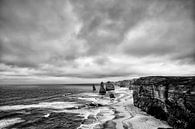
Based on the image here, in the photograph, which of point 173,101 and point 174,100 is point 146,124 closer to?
point 173,101

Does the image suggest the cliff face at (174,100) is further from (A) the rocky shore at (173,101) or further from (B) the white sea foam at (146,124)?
(B) the white sea foam at (146,124)

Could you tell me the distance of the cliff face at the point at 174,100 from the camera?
50.9ft

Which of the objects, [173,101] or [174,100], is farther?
[173,101]

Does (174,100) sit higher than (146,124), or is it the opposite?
(174,100)

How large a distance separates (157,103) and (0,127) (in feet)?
104

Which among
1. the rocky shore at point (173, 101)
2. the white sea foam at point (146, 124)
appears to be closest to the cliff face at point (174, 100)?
the rocky shore at point (173, 101)

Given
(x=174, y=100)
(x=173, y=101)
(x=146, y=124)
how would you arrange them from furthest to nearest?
1. (x=146, y=124)
2. (x=173, y=101)
3. (x=174, y=100)

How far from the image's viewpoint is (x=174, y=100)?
17.9 meters

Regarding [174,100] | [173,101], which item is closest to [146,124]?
[173,101]

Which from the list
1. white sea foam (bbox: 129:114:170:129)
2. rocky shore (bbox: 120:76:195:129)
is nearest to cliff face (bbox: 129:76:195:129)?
rocky shore (bbox: 120:76:195:129)

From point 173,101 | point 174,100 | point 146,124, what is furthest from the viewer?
point 146,124

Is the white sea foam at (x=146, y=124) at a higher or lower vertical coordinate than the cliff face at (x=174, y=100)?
lower

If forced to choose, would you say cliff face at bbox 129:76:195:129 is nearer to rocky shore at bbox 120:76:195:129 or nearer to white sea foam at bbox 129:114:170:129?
rocky shore at bbox 120:76:195:129

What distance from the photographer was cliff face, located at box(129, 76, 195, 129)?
611 inches
